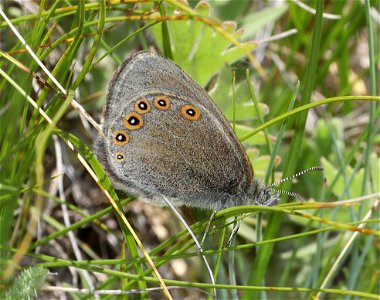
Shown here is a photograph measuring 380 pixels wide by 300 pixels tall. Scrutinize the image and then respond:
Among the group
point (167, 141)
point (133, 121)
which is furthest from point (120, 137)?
point (167, 141)

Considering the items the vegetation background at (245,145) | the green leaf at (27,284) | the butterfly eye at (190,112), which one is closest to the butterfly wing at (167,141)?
the butterfly eye at (190,112)

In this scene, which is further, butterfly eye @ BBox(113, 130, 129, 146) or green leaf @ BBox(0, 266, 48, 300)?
butterfly eye @ BBox(113, 130, 129, 146)

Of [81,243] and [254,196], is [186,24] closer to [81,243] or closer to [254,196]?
[254,196]

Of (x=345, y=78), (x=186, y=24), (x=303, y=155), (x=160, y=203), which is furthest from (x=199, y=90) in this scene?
(x=345, y=78)

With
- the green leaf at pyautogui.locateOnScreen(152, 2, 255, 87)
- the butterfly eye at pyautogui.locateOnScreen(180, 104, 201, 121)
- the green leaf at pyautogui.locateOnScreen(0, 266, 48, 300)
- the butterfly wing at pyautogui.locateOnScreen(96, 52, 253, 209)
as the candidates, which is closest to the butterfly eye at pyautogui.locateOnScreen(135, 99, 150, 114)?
the butterfly wing at pyautogui.locateOnScreen(96, 52, 253, 209)

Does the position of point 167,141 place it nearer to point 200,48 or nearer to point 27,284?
point 200,48

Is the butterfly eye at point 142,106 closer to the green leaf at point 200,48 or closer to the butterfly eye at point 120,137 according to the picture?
the butterfly eye at point 120,137

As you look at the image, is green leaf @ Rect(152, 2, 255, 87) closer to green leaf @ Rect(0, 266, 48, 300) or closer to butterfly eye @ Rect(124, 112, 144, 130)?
butterfly eye @ Rect(124, 112, 144, 130)
